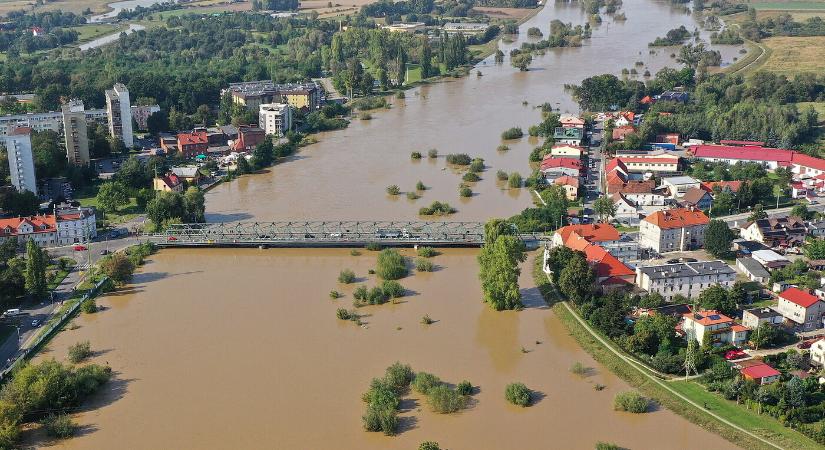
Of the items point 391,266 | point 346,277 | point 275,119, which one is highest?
point 275,119

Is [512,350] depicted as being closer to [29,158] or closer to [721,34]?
[29,158]

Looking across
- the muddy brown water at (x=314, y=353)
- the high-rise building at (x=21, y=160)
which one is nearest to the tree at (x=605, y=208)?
the muddy brown water at (x=314, y=353)

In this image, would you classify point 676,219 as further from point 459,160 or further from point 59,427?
point 59,427

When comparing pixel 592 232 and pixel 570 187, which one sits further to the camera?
pixel 570 187

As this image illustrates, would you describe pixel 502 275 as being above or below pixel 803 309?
above

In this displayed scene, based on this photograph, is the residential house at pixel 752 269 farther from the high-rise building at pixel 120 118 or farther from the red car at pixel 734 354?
the high-rise building at pixel 120 118

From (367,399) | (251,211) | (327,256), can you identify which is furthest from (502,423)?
(251,211)

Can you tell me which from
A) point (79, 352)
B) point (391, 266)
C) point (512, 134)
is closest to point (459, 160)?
point (512, 134)

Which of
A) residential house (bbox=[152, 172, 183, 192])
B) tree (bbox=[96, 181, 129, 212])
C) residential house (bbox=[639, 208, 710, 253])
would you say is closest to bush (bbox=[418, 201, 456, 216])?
residential house (bbox=[639, 208, 710, 253])
